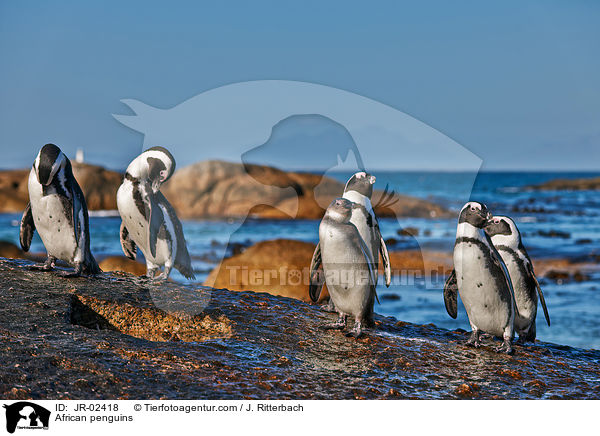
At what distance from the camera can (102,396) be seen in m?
2.67

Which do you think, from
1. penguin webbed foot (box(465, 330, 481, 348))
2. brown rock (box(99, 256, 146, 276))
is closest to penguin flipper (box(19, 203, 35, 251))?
brown rock (box(99, 256, 146, 276))

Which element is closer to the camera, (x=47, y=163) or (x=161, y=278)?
(x=47, y=163)

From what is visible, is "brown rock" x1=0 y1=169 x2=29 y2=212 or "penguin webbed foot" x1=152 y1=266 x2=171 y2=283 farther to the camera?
"brown rock" x1=0 y1=169 x2=29 y2=212

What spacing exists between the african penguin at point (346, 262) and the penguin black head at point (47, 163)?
193 cm

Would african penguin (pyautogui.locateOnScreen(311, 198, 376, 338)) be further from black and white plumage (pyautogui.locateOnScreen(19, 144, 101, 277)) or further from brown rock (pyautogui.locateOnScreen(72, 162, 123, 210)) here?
brown rock (pyautogui.locateOnScreen(72, 162, 123, 210))

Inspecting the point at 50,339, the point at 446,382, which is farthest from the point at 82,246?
the point at 446,382

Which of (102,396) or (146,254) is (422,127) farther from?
(102,396)

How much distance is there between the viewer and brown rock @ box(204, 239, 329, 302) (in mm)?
6094

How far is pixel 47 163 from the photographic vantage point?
427cm

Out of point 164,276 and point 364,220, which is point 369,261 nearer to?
point 364,220

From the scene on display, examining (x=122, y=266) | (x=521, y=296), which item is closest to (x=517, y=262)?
(x=521, y=296)

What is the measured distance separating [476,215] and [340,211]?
2.59ft
